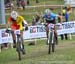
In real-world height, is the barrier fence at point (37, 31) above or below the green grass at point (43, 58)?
below

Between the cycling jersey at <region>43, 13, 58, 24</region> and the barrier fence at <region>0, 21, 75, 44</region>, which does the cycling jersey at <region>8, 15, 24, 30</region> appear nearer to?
the cycling jersey at <region>43, 13, 58, 24</region>

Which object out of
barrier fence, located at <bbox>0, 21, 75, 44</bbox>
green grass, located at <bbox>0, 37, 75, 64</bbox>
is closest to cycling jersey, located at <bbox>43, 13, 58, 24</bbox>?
green grass, located at <bbox>0, 37, 75, 64</bbox>

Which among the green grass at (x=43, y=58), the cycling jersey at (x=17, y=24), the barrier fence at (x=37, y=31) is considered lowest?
the barrier fence at (x=37, y=31)

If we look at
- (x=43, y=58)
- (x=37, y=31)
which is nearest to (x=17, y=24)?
(x=43, y=58)

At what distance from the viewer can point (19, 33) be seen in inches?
605

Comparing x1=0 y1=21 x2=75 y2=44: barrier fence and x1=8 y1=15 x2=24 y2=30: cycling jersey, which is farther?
x1=0 y1=21 x2=75 y2=44: barrier fence

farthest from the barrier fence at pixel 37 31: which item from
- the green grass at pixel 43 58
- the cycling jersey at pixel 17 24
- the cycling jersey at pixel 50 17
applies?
the cycling jersey at pixel 17 24

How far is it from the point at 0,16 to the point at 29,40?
7.08 metres

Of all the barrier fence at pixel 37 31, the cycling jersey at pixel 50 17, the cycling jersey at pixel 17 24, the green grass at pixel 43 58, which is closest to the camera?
the green grass at pixel 43 58

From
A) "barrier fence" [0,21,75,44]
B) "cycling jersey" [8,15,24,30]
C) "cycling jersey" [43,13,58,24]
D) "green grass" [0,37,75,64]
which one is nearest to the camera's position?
"green grass" [0,37,75,64]

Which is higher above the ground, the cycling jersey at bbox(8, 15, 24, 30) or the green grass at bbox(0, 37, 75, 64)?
the cycling jersey at bbox(8, 15, 24, 30)

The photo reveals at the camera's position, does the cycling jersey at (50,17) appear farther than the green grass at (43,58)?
Yes

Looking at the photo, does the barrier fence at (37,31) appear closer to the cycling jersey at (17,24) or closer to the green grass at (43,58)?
the green grass at (43,58)

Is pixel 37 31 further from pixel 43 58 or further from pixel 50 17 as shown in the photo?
pixel 43 58
